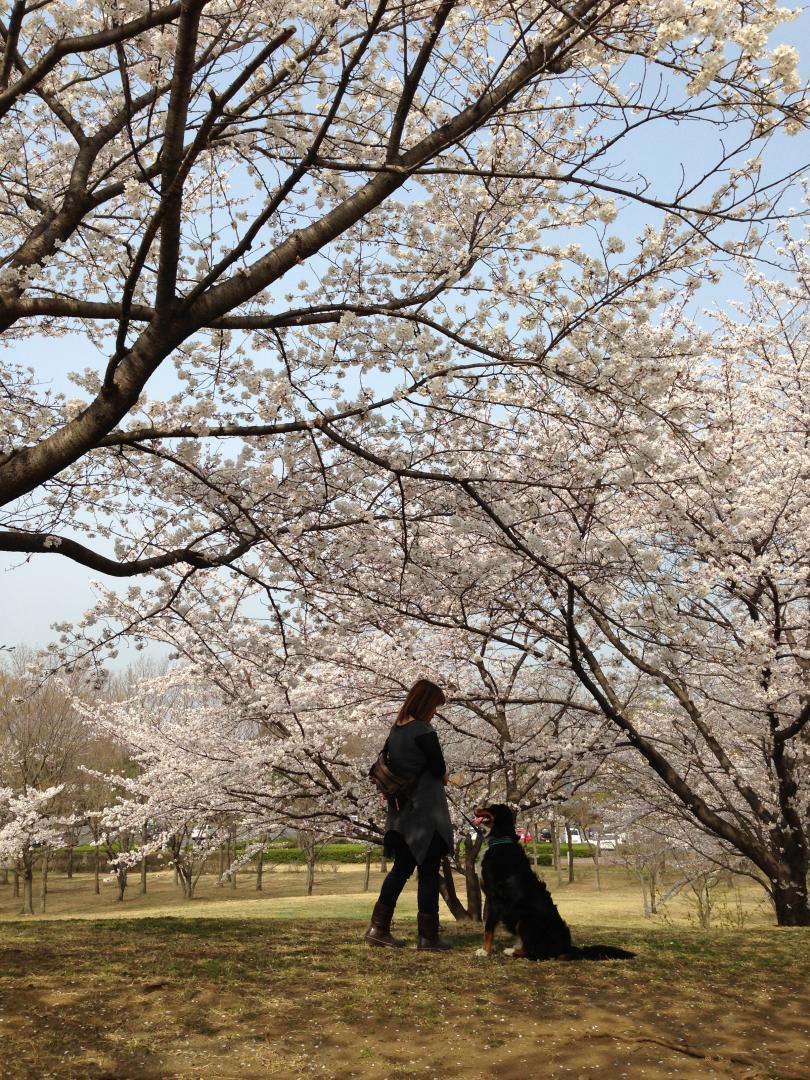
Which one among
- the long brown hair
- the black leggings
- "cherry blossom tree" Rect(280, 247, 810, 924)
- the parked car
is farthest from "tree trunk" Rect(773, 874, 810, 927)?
the long brown hair

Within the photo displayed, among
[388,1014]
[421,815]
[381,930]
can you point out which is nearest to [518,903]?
[421,815]

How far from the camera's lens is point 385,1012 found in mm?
3867

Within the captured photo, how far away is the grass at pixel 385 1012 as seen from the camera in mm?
3232

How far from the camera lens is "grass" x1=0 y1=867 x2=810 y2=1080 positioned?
3232mm

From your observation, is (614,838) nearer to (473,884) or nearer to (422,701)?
(473,884)

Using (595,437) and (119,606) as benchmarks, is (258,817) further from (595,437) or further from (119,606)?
(595,437)

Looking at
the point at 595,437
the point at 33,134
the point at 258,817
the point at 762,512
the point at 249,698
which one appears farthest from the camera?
the point at 258,817

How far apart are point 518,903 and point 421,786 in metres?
0.94

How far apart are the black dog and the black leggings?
13.1 inches

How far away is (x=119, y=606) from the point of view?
7.89 m

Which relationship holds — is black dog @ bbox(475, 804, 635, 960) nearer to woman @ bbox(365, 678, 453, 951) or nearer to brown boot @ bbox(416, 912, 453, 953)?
woman @ bbox(365, 678, 453, 951)

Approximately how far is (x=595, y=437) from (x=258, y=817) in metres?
7.54

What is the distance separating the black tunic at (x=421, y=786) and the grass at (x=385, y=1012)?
2.42 feet

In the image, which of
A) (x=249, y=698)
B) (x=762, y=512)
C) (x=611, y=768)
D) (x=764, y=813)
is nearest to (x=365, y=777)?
(x=249, y=698)
